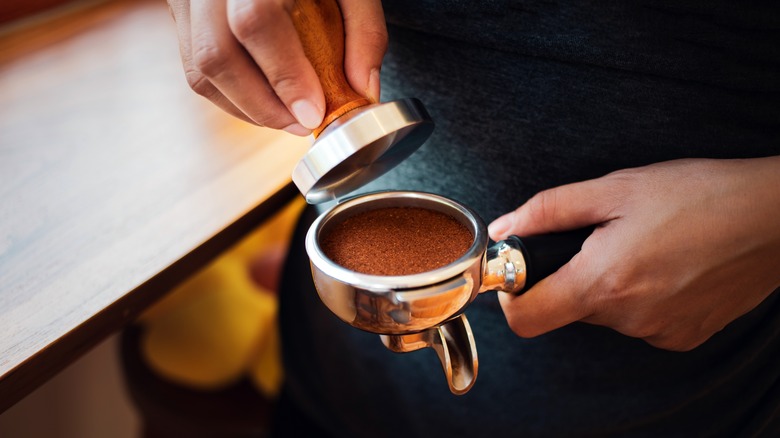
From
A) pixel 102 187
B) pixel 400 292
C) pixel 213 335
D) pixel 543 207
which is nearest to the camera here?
pixel 400 292

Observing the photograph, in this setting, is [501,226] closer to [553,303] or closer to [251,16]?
[553,303]

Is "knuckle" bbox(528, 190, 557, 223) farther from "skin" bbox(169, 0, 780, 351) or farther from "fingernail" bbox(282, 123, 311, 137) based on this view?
"fingernail" bbox(282, 123, 311, 137)

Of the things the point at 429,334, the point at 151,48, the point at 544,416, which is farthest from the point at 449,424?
the point at 151,48

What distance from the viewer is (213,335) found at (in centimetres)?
111

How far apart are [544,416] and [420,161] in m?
0.26

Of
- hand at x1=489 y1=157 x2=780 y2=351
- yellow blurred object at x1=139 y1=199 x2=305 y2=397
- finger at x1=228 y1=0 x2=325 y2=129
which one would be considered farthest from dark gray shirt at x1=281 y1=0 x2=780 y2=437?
yellow blurred object at x1=139 y1=199 x2=305 y2=397

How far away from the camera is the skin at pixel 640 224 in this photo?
434 mm

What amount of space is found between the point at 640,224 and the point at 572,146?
100 millimetres

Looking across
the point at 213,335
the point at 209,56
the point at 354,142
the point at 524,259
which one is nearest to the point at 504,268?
the point at 524,259

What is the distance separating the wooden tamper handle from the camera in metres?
0.41

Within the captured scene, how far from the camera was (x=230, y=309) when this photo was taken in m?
1.13

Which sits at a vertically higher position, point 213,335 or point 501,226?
point 501,226

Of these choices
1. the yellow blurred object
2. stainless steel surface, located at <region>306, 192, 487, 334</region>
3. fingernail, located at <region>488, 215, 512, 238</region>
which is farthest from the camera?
the yellow blurred object

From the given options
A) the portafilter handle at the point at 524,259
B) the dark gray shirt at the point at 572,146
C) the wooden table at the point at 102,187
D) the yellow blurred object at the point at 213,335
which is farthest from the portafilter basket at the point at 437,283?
A: the yellow blurred object at the point at 213,335
